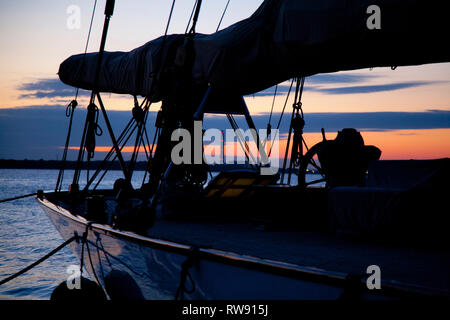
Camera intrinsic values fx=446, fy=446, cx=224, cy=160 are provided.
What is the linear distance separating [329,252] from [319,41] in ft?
6.78

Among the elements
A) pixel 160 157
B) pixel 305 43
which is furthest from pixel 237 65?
pixel 160 157

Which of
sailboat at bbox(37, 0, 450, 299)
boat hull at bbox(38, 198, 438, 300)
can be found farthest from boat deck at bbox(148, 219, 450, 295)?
boat hull at bbox(38, 198, 438, 300)

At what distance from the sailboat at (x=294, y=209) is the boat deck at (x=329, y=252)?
0.02 metres

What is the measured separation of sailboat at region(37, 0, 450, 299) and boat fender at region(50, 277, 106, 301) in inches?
19.0

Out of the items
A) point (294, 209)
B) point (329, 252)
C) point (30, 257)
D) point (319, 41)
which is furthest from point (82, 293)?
point (30, 257)

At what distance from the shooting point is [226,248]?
484cm

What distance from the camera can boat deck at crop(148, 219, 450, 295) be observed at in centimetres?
356

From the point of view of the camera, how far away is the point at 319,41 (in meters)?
4.28

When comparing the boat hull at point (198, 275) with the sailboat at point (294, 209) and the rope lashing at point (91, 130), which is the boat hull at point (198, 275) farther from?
the rope lashing at point (91, 130)

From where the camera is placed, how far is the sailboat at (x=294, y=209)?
341 centimetres

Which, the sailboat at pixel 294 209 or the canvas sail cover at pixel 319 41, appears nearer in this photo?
the sailboat at pixel 294 209

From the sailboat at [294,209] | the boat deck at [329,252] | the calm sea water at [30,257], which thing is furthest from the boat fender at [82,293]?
the calm sea water at [30,257]

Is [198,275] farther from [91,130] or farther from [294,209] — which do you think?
[91,130]

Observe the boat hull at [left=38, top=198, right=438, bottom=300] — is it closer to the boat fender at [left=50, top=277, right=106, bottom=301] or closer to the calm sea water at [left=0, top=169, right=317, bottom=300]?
the boat fender at [left=50, top=277, right=106, bottom=301]
